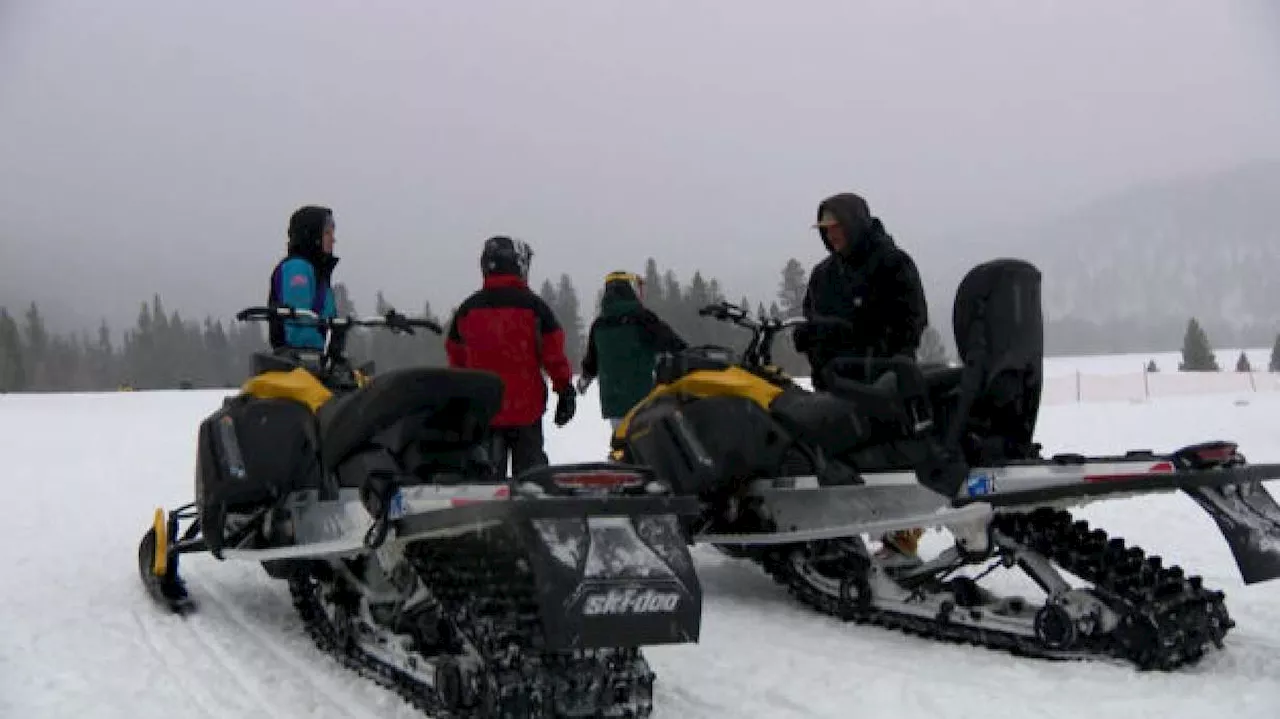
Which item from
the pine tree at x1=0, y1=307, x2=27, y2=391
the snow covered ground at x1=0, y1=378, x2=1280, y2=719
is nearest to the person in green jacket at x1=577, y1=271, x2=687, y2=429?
the snow covered ground at x1=0, y1=378, x2=1280, y2=719

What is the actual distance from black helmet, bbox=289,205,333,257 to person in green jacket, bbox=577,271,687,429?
2.15 metres

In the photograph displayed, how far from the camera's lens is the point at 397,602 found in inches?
162

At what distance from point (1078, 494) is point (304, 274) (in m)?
3.65

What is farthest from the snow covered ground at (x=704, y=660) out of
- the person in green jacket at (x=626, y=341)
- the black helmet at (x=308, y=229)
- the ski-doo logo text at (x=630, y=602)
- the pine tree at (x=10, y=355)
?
the pine tree at (x=10, y=355)

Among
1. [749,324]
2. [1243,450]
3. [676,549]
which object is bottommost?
[1243,450]

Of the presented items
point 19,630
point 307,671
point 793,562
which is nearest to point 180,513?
point 19,630

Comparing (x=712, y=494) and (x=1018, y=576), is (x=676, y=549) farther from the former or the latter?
(x=1018, y=576)

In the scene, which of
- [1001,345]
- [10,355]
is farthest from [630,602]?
[10,355]

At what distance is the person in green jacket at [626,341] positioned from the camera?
7.34 metres

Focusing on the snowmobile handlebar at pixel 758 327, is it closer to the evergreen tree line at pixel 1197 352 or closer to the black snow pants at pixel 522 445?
the black snow pants at pixel 522 445

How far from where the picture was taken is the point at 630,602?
324cm

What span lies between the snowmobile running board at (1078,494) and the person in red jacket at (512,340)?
4.80 feet

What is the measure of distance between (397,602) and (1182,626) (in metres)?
2.73

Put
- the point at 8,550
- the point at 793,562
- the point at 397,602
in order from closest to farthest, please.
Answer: the point at 397,602
the point at 793,562
the point at 8,550
